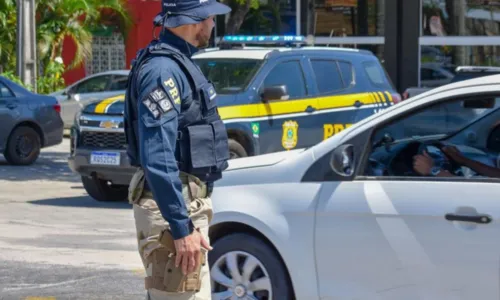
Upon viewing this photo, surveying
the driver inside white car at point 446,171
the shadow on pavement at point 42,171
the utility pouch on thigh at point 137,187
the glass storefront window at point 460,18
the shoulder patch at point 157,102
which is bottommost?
the shadow on pavement at point 42,171

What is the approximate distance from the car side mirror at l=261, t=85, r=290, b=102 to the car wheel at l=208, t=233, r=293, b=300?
6088 mm

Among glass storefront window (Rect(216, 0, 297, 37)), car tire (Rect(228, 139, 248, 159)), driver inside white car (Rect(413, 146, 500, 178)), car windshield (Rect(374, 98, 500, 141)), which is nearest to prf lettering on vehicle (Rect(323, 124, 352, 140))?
car tire (Rect(228, 139, 248, 159))

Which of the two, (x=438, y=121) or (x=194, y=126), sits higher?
(x=194, y=126)

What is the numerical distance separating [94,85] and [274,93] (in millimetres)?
11383

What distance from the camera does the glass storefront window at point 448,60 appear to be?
2488cm

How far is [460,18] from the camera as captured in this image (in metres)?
25.1

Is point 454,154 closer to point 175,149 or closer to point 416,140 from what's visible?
point 416,140

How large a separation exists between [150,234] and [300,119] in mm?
8583

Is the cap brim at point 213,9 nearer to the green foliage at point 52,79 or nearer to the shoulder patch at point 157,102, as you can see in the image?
the shoulder patch at point 157,102

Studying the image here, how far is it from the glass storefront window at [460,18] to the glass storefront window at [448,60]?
1.14 feet

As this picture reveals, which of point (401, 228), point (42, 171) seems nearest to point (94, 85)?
point (42, 171)

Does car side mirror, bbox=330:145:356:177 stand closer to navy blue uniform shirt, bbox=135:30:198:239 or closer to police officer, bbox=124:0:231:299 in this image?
police officer, bbox=124:0:231:299

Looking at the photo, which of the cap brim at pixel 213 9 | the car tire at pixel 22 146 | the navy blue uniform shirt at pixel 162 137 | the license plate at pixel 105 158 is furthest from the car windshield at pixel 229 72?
the navy blue uniform shirt at pixel 162 137

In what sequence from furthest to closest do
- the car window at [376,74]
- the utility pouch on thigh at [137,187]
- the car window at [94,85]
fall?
the car window at [94,85]
the car window at [376,74]
the utility pouch on thigh at [137,187]
